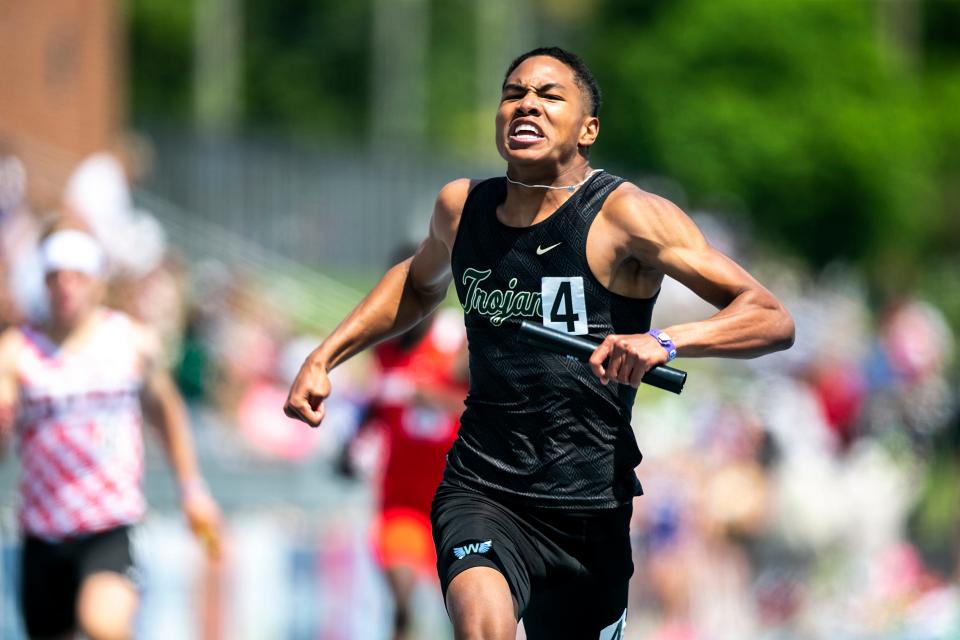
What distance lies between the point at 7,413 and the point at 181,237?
14499mm

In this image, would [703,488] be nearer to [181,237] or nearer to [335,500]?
[335,500]

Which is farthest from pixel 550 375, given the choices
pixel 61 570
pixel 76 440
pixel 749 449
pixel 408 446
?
pixel 749 449

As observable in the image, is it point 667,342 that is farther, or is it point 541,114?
point 541,114

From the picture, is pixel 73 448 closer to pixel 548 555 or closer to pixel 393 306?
pixel 393 306

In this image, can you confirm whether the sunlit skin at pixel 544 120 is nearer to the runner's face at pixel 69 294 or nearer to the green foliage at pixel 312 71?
the runner's face at pixel 69 294

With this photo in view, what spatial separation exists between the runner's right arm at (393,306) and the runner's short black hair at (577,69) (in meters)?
0.50

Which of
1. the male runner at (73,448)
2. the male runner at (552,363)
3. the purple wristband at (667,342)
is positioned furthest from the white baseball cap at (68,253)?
the purple wristband at (667,342)

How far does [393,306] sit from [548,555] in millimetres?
1093

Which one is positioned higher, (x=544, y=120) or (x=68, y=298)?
(x=544, y=120)

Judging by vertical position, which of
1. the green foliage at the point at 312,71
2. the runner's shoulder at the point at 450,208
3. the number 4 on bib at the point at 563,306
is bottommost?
the number 4 on bib at the point at 563,306

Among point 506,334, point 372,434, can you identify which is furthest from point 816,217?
point 506,334

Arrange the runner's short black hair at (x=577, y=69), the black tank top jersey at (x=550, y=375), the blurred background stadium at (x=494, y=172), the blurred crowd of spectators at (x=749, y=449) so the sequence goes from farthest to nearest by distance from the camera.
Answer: the blurred crowd of spectators at (x=749, y=449) → the blurred background stadium at (x=494, y=172) → the runner's short black hair at (x=577, y=69) → the black tank top jersey at (x=550, y=375)

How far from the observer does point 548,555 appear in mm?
4984

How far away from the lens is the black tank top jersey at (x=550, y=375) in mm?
4926
